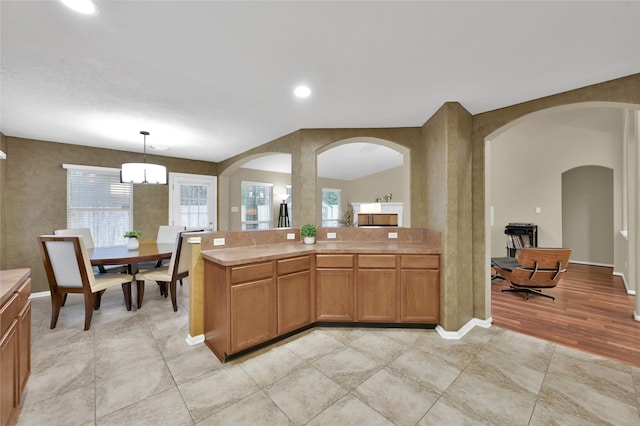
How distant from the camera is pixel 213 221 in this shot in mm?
5715

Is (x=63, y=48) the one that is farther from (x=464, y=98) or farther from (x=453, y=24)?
(x=464, y=98)

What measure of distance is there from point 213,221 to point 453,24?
538 cm

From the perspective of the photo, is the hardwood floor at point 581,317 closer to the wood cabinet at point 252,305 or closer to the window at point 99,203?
the wood cabinet at point 252,305

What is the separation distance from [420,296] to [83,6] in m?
3.40

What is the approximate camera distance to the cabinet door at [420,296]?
278 centimetres

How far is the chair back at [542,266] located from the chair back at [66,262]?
548 cm

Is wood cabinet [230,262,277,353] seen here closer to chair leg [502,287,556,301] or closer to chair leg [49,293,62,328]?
chair leg [49,293,62,328]

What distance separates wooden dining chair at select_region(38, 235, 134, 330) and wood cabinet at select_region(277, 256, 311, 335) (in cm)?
215

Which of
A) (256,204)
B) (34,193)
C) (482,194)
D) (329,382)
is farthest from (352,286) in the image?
(34,193)

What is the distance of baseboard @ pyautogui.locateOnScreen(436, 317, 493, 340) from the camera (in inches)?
105

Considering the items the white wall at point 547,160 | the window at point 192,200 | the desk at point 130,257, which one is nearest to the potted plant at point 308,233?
the desk at point 130,257

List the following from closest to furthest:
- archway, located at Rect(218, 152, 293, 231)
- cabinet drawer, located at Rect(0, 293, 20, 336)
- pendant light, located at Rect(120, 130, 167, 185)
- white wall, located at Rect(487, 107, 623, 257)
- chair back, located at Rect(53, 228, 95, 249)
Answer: cabinet drawer, located at Rect(0, 293, 20, 336)
pendant light, located at Rect(120, 130, 167, 185)
chair back, located at Rect(53, 228, 95, 249)
white wall, located at Rect(487, 107, 623, 257)
archway, located at Rect(218, 152, 293, 231)

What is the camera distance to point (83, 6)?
141cm

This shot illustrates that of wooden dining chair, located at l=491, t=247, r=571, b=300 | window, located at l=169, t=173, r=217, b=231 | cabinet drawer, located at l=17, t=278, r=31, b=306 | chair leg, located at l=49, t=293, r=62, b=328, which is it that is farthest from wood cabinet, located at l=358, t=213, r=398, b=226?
cabinet drawer, located at l=17, t=278, r=31, b=306
